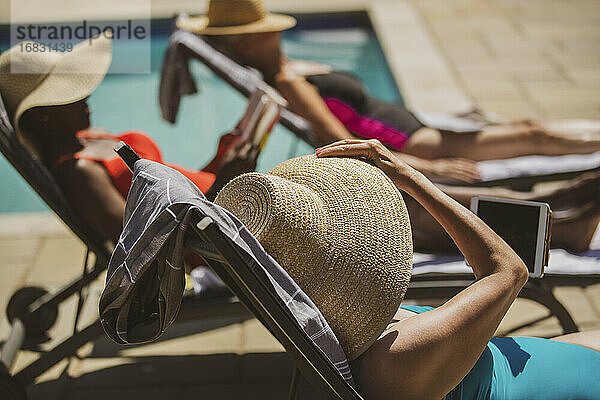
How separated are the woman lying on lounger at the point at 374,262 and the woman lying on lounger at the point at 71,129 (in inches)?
37.0

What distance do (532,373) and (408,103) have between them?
11.4 feet

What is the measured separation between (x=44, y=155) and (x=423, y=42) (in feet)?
15.0

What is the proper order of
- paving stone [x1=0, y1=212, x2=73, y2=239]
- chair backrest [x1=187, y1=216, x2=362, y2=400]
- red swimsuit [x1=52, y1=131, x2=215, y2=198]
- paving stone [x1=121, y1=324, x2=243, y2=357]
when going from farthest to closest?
1. paving stone [x1=0, y1=212, x2=73, y2=239]
2. paving stone [x1=121, y1=324, x2=243, y2=357]
3. red swimsuit [x1=52, y1=131, x2=215, y2=198]
4. chair backrest [x1=187, y1=216, x2=362, y2=400]

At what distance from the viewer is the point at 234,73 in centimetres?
330

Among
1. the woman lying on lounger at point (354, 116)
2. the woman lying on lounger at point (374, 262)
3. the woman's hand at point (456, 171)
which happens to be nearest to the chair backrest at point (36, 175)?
the woman lying on lounger at point (374, 262)

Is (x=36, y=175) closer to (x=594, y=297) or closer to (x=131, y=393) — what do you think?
(x=131, y=393)

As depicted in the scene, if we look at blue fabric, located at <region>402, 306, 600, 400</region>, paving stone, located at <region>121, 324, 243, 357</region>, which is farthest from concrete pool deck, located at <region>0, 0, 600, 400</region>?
blue fabric, located at <region>402, 306, 600, 400</region>

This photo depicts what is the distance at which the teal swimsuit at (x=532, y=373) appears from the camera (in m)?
1.67

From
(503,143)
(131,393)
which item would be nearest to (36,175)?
(131,393)

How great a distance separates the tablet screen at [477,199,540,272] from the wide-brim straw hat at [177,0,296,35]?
5.24ft

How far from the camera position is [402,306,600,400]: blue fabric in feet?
5.47

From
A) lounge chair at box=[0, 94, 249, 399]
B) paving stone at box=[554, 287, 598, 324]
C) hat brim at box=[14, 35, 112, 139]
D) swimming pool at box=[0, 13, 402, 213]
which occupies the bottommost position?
swimming pool at box=[0, 13, 402, 213]

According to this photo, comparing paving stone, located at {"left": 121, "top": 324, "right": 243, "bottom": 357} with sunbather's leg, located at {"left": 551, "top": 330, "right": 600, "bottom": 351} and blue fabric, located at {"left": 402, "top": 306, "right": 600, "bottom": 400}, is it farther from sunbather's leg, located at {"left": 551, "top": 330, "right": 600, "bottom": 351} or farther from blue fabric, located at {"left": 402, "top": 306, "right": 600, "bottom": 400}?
sunbather's leg, located at {"left": 551, "top": 330, "right": 600, "bottom": 351}

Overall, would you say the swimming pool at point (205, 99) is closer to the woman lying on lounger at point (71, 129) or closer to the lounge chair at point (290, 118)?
the lounge chair at point (290, 118)
